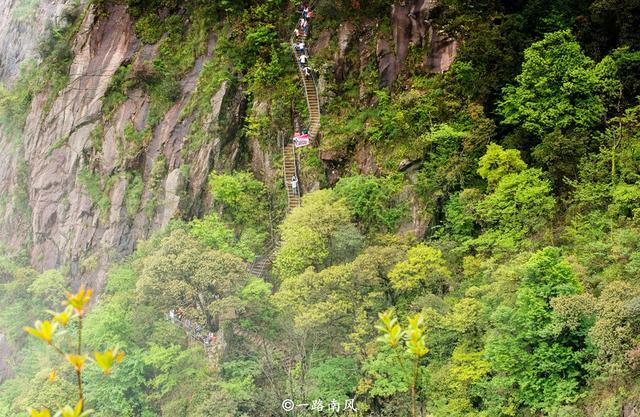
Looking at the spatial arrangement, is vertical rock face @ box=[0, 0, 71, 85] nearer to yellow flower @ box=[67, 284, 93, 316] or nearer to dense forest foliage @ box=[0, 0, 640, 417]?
dense forest foliage @ box=[0, 0, 640, 417]

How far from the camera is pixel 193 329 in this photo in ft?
101

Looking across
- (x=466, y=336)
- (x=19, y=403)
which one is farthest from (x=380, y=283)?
(x=19, y=403)

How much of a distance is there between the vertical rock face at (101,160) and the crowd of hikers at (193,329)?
7494mm

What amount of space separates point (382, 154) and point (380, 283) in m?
8.04

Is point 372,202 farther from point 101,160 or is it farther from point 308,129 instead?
point 101,160

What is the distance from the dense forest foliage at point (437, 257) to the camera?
22188mm

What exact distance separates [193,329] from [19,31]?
3246 cm

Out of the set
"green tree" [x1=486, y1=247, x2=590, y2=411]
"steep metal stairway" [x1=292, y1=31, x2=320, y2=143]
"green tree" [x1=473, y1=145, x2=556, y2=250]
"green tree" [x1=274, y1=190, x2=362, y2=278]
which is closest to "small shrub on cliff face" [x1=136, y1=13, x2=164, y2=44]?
"steep metal stairway" [x1=292, y1=31, x2=320, y2=143]

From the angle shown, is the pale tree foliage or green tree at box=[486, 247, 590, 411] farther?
the pale tree foliage

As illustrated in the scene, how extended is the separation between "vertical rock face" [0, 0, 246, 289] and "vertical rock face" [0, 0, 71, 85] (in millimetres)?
6876

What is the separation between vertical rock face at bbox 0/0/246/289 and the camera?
37.9 metres

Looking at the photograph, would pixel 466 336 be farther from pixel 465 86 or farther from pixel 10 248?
pixel 10 248

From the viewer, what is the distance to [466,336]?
981 inches

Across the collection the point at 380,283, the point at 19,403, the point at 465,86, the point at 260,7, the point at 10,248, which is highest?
the point at 260,7
